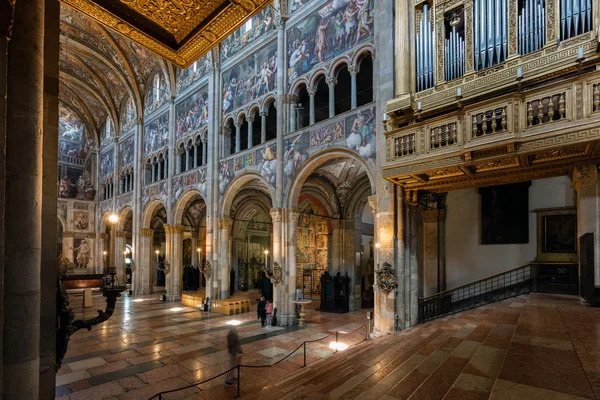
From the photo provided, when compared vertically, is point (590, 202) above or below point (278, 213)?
above

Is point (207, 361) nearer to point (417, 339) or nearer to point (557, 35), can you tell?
point (417, 339)

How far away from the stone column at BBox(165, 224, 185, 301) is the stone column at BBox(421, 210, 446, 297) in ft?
48.6

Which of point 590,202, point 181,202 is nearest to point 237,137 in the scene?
point 181,202

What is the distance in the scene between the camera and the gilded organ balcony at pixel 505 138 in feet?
19.2

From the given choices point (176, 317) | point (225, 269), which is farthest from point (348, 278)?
point (176, 317)

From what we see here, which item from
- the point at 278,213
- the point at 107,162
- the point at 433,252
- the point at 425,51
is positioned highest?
the point at 107,162

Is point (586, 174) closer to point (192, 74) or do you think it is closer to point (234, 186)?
point (234, 186)

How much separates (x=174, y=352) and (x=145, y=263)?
52.4ft

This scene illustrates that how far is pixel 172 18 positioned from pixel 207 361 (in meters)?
8.44

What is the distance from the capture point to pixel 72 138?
3488 centimetres

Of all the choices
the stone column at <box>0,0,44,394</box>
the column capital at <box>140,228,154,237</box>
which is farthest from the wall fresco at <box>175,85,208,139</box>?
the stone column at <box>0,0,44,394</box>

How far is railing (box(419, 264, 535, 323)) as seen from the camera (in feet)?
37.1

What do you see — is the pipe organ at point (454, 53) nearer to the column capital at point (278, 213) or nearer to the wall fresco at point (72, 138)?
the column capital at point (278, 213)

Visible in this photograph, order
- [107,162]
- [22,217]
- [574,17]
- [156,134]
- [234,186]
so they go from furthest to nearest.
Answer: [107,162], [156,134], [234,186], [574,17], [22,217]
